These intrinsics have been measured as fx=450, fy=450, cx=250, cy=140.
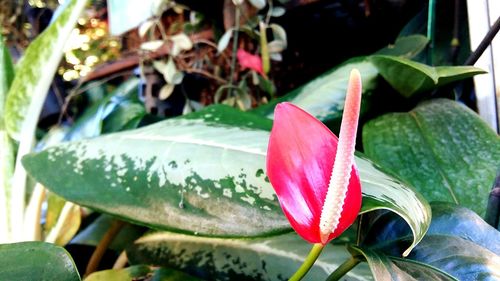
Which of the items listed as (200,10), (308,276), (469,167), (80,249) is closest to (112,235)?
(80,249)

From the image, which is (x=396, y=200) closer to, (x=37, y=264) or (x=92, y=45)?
(x=37, y=264)

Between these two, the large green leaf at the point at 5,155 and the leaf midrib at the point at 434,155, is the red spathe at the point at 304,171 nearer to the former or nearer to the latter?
Answer: the leaf midrib at the point at 434,155

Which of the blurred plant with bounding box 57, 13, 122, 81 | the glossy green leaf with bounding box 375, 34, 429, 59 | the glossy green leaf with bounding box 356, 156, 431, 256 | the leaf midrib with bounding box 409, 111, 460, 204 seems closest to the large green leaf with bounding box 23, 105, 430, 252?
the glossy green leaf with bounding box 356, 156, 431, 256

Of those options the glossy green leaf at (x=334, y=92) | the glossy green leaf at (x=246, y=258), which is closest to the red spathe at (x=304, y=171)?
the glossy green leaf at (x=246, y=258)

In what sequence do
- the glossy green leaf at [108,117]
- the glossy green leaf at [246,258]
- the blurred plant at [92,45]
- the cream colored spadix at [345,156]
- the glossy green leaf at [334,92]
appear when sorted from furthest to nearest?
the blurred plant at [92,45]
the glossy green leaf at [108,117]
the glossy green leaf at [334,92]
the glossy green leaf at [246,258]
the cream colored spadix at [345,156]

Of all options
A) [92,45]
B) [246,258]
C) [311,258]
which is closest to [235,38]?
[246,258]

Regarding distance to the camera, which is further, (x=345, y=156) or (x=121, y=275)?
(x=121, y=275)

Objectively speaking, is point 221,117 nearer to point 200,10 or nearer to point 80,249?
point 80,249
